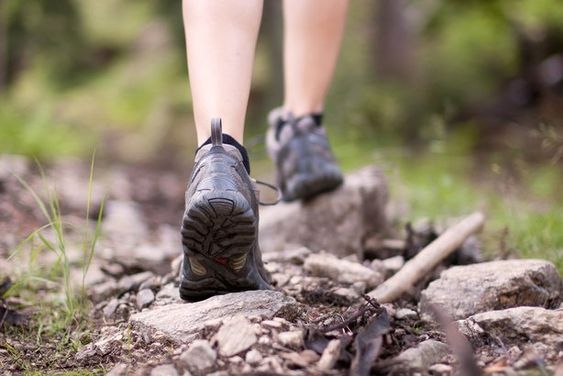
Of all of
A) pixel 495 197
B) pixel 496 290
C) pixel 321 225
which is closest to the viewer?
pixel 496 290

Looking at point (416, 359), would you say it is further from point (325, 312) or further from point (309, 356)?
point (325, 312)

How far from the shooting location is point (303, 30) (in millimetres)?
2500

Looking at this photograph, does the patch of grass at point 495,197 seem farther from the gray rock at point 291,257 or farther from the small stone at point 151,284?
the small stone at point 151,284

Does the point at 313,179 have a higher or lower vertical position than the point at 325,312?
higher

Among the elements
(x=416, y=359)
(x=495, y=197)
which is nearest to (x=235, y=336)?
(x=416, y=359)

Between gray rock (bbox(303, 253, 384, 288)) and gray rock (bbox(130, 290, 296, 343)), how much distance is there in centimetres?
44

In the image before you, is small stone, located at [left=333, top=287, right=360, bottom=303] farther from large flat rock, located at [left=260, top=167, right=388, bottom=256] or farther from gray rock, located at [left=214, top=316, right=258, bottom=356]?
large flat rock, located at [left=260, top=167, right=388, bottom=256]

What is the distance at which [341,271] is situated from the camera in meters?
2.12

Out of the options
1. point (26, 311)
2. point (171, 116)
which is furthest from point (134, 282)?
point (171, 116)

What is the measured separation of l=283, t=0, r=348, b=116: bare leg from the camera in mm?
2457

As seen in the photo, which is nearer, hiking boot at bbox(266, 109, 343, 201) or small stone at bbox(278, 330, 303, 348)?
small stone at bbox(278, 330, 303, 348)

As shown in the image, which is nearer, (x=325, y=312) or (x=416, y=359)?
(x=416, y=359)

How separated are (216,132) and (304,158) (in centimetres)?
83

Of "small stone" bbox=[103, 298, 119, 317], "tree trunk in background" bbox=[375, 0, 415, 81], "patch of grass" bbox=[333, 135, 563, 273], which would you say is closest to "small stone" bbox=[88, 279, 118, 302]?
"small stone" bbox=[103, 298, 119, 317]
